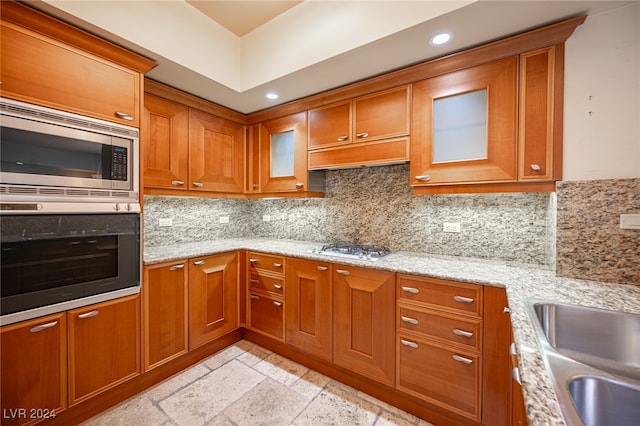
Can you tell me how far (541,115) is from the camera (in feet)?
4.87

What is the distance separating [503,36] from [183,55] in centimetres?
206

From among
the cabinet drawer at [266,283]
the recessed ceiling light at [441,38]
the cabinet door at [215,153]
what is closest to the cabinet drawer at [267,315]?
the cabinet drawer at [266,283]

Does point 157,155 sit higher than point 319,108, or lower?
lower

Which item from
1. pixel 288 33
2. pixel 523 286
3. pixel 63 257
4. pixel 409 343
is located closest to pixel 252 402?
pixel 409 343

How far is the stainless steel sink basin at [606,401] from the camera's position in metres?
0.70

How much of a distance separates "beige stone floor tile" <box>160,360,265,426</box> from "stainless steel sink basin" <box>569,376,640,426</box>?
184 cm

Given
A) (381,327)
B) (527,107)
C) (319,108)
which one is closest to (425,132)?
(527,107)

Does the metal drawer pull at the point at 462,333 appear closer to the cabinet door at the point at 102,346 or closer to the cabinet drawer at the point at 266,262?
the cabinet drawer at the point at 266,262

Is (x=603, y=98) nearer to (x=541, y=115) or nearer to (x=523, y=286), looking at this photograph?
(x=541, y=115)

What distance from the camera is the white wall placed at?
1.31 metres

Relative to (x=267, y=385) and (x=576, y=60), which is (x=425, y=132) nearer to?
(x=576, y=60)

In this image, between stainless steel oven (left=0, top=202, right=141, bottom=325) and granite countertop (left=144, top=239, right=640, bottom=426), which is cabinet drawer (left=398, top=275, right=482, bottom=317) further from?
stainless steel oven (left=0, top=202, right=141, bottom=325)

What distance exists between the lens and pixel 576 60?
55.7 inches

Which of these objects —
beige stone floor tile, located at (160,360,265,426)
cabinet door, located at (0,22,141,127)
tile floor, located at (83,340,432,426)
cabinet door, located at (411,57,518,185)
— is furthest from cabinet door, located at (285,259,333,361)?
cabinet door, located at (0,22,141,127)
